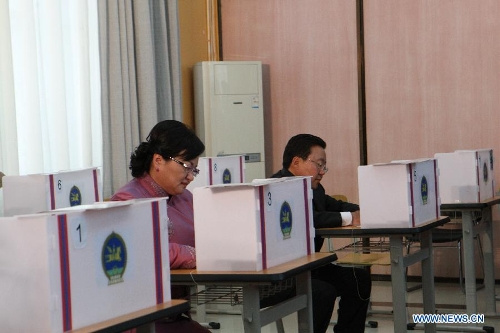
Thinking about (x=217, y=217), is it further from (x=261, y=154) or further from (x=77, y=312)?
(x=261, y=154)

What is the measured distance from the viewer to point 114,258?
2279 millimetres

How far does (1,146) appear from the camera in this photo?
5094 millimetres

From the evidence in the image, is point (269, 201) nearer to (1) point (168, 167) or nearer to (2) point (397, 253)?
(1) point (168, 167)

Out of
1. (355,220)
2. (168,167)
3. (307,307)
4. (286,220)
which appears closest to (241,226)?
(286,220)

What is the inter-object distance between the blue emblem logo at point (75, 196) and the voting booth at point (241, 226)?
58.2 inches

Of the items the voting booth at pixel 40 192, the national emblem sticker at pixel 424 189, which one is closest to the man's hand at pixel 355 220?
the national emblem sticker at pixel 424 189

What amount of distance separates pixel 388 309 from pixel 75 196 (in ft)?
8.16

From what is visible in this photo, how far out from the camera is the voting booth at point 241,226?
2943mm

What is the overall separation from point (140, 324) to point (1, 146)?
3.10 m

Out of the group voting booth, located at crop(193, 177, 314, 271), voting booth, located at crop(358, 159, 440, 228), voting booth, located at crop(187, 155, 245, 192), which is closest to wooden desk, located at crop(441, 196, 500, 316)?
voting booth, located at crop(358, 159, 440, 228)

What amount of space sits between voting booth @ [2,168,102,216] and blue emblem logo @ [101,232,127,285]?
1.93 meters

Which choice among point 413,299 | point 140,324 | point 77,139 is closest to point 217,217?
point 140,324

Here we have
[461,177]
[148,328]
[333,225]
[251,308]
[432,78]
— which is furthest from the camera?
[432,78]

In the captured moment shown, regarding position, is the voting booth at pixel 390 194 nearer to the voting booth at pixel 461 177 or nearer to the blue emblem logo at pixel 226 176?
the voting booth at pixel 461 177
